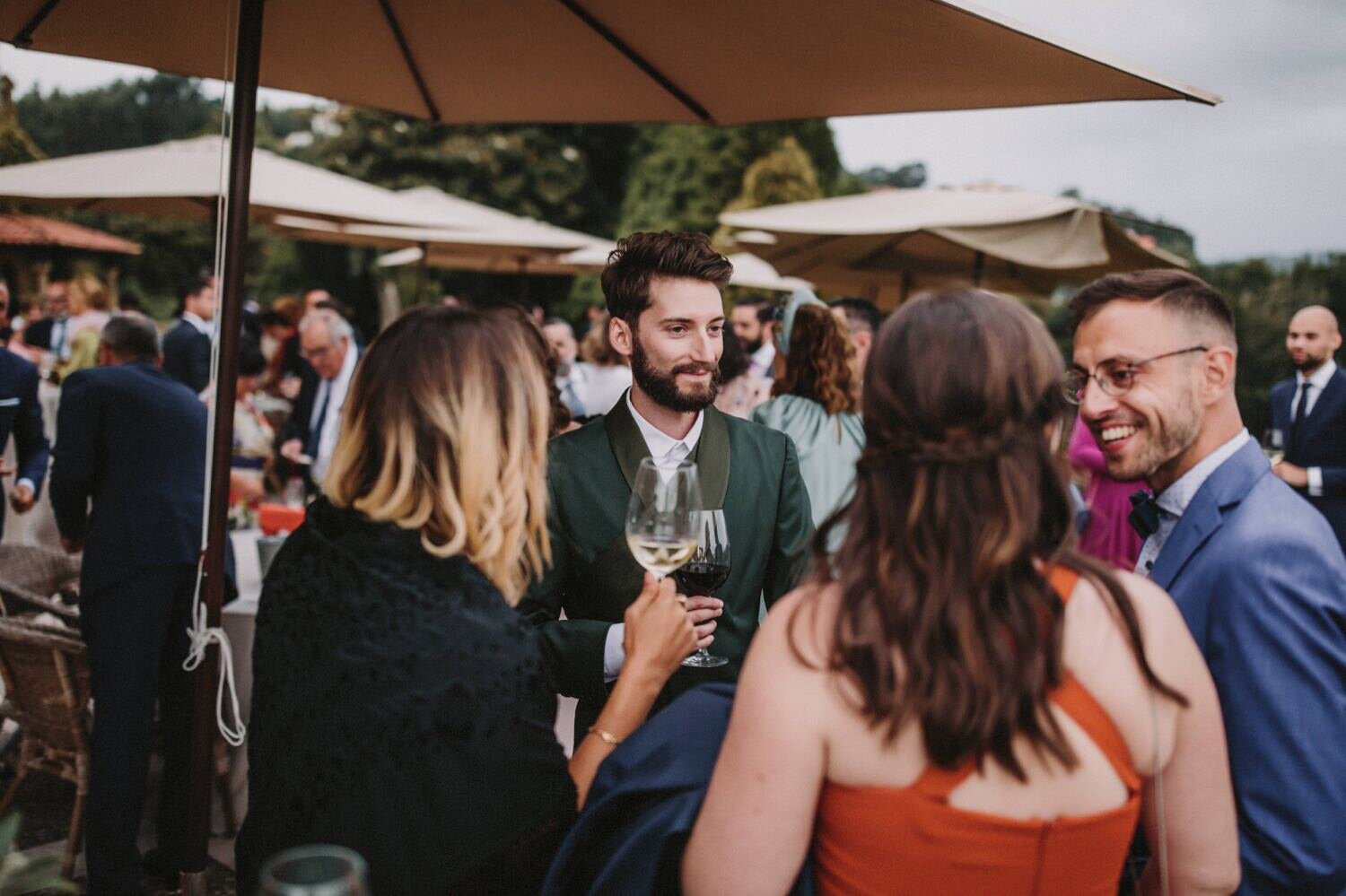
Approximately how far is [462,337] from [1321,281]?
12.4m

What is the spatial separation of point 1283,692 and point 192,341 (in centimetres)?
576

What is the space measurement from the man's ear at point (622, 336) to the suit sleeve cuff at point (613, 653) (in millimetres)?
808

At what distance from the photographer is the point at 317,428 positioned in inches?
274

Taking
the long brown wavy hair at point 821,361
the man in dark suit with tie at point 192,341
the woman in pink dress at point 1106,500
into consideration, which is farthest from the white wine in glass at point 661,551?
the woman in pink dress at point 1106,500

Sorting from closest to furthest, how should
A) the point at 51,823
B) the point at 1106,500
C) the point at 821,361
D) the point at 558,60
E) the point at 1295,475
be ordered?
the point at 558,60, the point at 51,823, the point at 821,361, the point at 1106,500, the point at 1295,475

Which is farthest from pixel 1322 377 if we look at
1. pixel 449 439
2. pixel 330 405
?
pixel 449 439

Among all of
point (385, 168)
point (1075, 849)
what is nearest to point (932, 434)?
point (1075, 849)

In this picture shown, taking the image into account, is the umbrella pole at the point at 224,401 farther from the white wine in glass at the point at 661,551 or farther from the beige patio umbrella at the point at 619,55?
the white wine in glass at the point at 661,551

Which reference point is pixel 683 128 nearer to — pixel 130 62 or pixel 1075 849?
pixel 130 62

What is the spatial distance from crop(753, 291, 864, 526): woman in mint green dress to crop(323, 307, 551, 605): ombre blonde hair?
2851 mm

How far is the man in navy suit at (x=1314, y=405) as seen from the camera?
7.12m

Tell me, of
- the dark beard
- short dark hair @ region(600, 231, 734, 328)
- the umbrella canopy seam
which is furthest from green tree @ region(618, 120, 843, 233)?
the dark beard

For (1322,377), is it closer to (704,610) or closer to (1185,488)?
(1185,488)

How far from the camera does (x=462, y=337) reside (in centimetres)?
180
